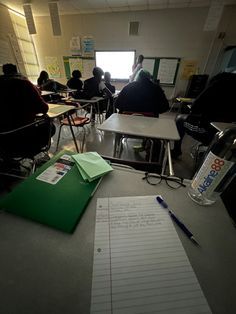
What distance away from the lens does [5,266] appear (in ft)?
1.03

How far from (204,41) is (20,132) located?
18.0 ft

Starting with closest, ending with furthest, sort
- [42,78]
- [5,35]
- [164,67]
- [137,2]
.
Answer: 1. [137,2]
2. [42,78]
3. [5,35]
4. [164,67]

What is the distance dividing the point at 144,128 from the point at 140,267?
1194 millimetres

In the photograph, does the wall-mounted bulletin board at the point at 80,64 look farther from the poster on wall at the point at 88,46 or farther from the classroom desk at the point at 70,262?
the classroom desk at the point at 70,262

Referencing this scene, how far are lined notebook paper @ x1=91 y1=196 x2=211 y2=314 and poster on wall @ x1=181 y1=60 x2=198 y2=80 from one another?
216 inches

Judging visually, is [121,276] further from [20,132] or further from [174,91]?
[174,91]

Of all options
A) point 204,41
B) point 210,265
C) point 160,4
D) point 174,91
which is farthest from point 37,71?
point 210,265

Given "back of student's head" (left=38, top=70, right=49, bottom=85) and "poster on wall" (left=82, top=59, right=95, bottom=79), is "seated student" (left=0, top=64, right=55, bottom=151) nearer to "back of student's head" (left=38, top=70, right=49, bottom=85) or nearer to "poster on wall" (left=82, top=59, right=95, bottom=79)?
"back of student's head" (left=38, top=70, right=49, bottom=85)

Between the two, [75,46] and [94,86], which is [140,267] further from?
[75,46]

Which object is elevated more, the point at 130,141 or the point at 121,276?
the point at 121,276

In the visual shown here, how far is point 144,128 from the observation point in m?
1.39

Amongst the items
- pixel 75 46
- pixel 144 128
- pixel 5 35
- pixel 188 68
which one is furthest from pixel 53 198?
pixel 5 35

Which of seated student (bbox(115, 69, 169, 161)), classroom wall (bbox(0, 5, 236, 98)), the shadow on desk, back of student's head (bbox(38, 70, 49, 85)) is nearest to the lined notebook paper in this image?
the shadow on desk

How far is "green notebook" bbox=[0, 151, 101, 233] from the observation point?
0.41 m
